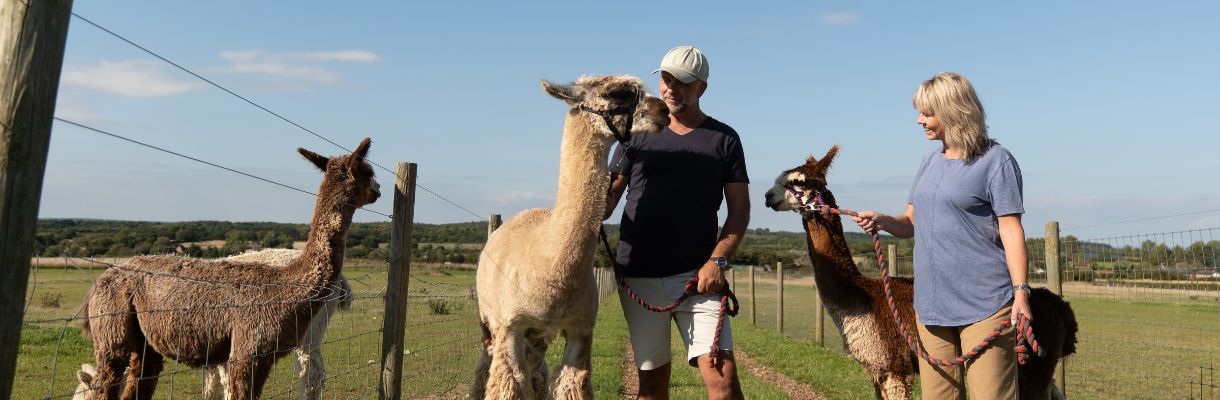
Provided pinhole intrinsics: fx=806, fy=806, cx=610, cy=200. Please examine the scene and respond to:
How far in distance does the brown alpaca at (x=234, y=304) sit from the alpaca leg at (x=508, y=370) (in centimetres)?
130

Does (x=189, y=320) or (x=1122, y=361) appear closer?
(x=189, y=320)

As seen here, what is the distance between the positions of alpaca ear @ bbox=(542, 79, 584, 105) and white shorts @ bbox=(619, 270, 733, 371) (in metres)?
1.04

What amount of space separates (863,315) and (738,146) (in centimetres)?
223

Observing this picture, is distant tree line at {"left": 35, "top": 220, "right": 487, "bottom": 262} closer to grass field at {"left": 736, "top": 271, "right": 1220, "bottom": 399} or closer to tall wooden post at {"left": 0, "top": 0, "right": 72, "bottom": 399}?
tall wooden post at {"left": 0, "top": 0, "right": 72, "bottom": 399}

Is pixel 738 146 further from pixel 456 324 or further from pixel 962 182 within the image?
pixel 456 324

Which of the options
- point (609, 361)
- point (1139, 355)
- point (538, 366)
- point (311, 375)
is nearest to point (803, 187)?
point (538, 366)

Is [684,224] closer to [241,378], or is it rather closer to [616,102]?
[616,102]

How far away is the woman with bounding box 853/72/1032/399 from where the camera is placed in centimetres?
352

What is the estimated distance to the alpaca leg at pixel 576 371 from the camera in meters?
4.24

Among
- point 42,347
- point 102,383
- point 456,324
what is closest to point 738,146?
point 102,383

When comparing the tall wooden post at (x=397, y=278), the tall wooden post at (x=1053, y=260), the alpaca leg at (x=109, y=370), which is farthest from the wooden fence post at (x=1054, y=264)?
the alpaca leg at (x=109, y=370)

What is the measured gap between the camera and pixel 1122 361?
504 inches

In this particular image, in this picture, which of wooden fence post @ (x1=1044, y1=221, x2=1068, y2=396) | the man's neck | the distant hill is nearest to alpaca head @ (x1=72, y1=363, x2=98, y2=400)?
the distant hill

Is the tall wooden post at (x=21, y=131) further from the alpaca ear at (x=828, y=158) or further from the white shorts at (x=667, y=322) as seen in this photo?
the alpaca ear at (x=828, y=158)
